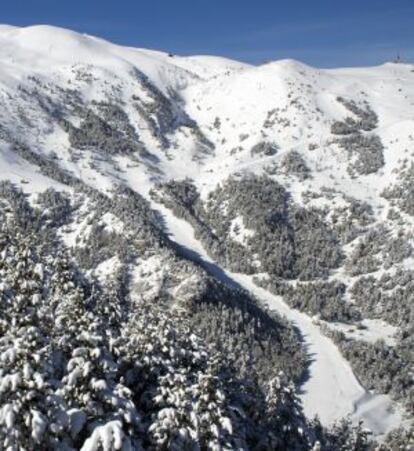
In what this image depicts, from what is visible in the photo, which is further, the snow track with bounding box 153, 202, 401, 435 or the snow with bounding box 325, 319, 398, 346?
the snow with bounding box 325, 319, 398, 346

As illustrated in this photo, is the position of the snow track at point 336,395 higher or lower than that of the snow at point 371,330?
lower

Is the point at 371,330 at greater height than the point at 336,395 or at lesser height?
greater

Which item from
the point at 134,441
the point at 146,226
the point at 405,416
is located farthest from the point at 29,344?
the point at 146,226

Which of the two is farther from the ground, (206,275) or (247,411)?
(247,411)

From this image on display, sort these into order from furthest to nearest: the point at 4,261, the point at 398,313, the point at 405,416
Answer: the point at 398,313 < the point at 405,416 < the point at 4,261

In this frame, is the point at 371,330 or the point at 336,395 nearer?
Result: the point at 336,395

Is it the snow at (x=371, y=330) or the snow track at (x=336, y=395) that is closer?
the snow track at (x=336, y=395)

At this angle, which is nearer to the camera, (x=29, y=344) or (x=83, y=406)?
(x=29, y=344)

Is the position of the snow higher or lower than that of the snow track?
higher

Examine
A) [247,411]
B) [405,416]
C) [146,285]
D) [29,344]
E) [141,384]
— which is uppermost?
[29,344]

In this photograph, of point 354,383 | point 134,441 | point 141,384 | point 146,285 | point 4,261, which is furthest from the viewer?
point 146,285

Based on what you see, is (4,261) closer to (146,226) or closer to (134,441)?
(134,441)
